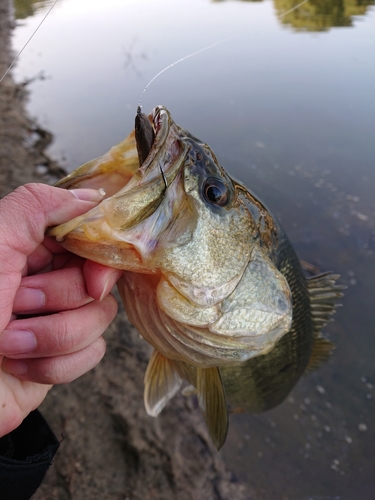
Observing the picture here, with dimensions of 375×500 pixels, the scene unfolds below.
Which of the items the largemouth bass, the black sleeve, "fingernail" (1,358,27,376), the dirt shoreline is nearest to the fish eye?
the largemouth bass

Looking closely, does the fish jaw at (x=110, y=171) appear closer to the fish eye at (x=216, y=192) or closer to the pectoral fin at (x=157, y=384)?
the fish eye at (x=216, y=192)

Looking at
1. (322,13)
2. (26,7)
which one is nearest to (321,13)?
(322,13)

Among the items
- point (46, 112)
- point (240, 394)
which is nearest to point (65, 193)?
point (240, 394)

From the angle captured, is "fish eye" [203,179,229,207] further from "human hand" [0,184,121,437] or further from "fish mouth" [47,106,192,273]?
"human hand" [0,184,121,437]

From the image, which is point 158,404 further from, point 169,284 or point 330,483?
point 330,483

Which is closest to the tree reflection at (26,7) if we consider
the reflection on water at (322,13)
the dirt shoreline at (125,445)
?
the reflection on water at (322,13)

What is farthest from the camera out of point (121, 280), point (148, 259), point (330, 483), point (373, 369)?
point (373, 369)
